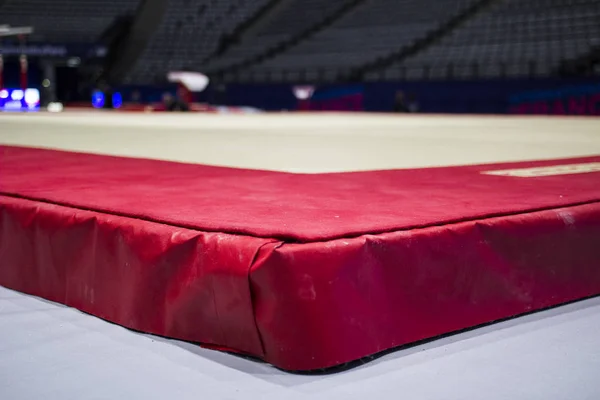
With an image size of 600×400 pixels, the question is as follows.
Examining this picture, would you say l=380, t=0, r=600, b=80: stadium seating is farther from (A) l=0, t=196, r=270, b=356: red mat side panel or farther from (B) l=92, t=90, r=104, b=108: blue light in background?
(A) l=0, t=196, r=270, b=356: red mat side panel

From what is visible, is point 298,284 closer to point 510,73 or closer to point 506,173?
point 506,173

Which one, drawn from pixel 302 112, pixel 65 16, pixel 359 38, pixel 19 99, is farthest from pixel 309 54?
pixel 65 16

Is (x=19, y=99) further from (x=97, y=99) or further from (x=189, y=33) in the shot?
(x=189, y=33)

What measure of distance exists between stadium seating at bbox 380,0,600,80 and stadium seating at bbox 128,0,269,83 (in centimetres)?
477

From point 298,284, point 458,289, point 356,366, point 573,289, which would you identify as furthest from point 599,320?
point 298,284

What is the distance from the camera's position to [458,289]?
1.43 meters

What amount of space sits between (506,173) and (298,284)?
1.37 metres

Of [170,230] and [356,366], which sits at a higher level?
[170,230]

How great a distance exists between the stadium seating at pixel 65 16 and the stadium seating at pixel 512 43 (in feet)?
21.3

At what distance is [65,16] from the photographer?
53.9 feet

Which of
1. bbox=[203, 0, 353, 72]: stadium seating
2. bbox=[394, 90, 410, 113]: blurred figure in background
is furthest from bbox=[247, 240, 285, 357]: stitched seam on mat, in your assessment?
bbox=[203, 0, 353, 72]: stadium seating

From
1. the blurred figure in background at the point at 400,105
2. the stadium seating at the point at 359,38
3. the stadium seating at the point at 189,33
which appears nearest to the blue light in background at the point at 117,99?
the stadium seating at the point at 189,33

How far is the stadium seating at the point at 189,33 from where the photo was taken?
15.9 meters

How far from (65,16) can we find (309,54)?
5.49 m
